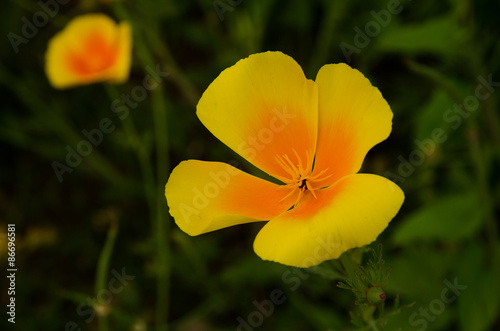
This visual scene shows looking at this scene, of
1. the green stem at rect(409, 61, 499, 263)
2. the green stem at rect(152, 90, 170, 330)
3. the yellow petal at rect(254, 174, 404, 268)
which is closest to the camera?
the yellow petal at rect(254, 174, 404, 268)

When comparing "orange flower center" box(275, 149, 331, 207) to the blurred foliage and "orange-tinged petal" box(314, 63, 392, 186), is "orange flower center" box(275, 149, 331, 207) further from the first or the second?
the blurred foliage

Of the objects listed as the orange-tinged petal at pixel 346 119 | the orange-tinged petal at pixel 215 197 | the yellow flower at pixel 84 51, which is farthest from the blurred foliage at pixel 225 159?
the orange-tinged petal at pixel 215 197

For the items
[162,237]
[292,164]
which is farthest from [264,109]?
[162,237]

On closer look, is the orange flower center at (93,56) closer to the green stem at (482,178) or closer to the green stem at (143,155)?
the green stem at (143,155)

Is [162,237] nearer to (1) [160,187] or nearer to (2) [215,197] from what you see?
(1) [160,187]

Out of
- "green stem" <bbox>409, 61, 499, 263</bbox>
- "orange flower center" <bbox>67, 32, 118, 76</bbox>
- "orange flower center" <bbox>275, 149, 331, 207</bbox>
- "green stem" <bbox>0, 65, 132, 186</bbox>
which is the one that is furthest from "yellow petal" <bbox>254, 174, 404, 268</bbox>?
"green stem" <bbox>0, 65, 132, 186</bbox>

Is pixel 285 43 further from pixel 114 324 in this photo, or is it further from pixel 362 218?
pixel 362 218

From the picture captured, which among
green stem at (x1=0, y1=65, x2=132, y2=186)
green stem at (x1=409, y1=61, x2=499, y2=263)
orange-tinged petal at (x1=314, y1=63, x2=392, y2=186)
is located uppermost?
green stem at (x1=0, y1=65, x2=132, y2=186)
